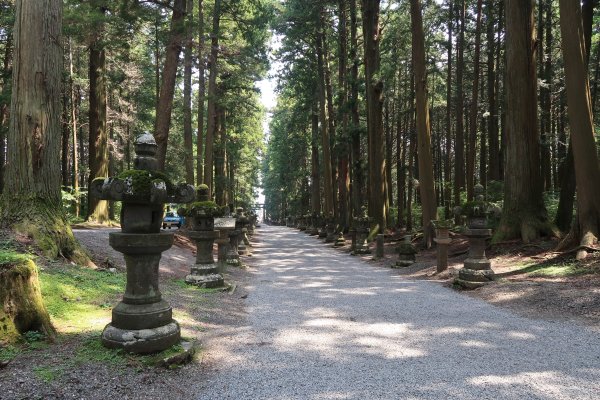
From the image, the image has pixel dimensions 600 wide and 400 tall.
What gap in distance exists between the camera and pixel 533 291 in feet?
23.6

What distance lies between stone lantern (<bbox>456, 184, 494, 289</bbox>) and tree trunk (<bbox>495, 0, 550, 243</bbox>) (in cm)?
344

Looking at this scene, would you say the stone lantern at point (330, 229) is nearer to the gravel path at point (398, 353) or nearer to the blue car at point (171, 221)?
the blue car at point (171, 221)

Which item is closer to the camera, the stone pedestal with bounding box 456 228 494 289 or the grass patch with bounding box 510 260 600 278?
the grass patch with bounding box 510 260 600 278

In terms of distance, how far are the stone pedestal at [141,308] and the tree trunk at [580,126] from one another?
351 inches

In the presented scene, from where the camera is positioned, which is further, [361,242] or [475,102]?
[475,102]

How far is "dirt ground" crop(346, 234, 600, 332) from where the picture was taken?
612 cm

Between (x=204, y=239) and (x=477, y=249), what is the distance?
18.6 feet

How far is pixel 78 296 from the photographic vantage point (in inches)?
210

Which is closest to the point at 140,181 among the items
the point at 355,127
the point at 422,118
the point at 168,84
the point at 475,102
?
the point at 168,84

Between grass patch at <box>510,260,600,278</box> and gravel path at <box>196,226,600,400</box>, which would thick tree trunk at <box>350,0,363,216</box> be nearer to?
grass patch at <box>510,260,600,278</box>

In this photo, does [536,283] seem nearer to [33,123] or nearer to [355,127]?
[33,123]

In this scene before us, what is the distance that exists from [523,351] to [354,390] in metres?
2.20

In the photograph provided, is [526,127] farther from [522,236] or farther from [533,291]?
[533,291]

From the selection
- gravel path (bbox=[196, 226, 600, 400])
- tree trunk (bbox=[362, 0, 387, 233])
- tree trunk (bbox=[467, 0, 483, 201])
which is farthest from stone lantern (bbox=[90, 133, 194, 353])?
tree trunk (bbox=[467, 0, 483, 201])
